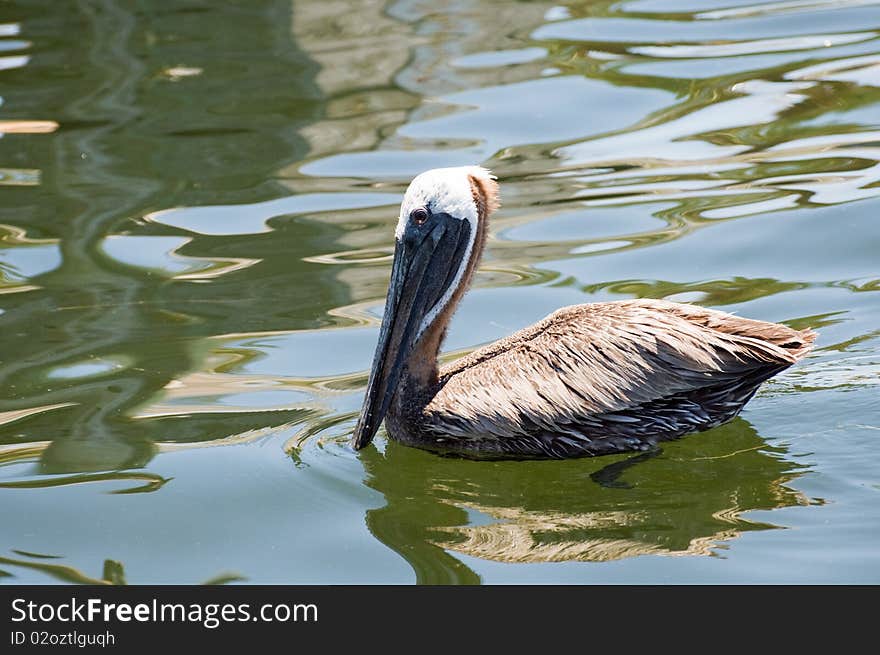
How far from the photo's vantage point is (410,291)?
556 centimetres

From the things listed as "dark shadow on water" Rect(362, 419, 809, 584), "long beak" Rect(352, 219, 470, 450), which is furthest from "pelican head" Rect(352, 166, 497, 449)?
"dark shadow on water" Rect(362, 419, 809, 584)

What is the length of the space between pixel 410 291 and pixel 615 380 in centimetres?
95

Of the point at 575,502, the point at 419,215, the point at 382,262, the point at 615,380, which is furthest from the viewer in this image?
the point at 382,262

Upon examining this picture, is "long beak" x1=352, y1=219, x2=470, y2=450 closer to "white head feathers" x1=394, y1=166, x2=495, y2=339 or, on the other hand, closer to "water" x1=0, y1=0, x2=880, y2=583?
"white head feathers" x1=394, y1=166, x2=495, y2=339

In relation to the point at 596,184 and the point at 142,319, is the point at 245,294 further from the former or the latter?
the point at 596,184

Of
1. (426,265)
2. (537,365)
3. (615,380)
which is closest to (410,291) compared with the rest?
(426,265)

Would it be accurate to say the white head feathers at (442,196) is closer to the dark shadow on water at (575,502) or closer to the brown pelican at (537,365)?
the brown pelican at (537,365)

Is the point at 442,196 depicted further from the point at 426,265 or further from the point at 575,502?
the point at 575,502

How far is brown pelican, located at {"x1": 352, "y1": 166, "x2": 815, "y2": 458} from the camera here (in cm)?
505

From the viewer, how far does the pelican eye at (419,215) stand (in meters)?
5.44

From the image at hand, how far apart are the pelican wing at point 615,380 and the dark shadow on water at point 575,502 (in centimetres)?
11

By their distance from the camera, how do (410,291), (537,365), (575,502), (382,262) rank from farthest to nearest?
1. (382,262)
2. (410,291)
3. (537,365)
4. (575,502)

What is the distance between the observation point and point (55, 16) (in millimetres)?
12125

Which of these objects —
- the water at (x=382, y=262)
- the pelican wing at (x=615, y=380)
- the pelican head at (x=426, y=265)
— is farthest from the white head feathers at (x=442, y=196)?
the water at (x=382, y=262)
